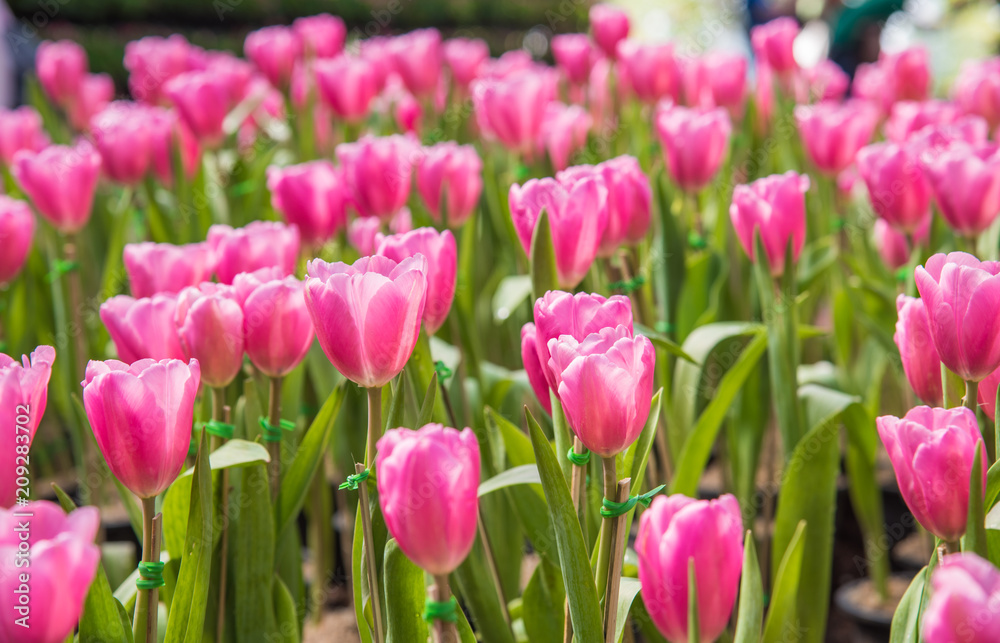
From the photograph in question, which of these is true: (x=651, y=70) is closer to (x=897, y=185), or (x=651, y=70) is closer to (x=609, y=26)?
(x=609, y=26)

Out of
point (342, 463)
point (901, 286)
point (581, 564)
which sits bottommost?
point (342, 463)

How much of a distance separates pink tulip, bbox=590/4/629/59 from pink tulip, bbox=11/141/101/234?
4.69 feet

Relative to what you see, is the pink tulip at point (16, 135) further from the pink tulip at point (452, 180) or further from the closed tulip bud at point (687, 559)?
the closed tulip bud at point (687, 559)

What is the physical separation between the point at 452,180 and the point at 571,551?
84cm

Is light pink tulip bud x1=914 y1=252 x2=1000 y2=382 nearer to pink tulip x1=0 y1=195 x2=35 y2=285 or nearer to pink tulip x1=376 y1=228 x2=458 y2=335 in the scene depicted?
pink tulip x1=376 y1=228 x2=458 y2=335

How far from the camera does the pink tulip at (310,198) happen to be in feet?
4.47

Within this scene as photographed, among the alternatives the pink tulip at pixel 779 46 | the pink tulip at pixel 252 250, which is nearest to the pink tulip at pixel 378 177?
the pink tulip at pixel 252 250

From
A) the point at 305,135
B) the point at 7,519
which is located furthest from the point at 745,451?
the point at 305,135

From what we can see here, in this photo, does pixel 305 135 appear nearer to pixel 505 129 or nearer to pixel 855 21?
pixel 505 129

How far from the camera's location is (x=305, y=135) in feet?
7.07

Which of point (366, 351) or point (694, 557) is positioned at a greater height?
point (366, 351)

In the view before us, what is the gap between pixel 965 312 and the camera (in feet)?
2.27

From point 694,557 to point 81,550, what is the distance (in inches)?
14.3

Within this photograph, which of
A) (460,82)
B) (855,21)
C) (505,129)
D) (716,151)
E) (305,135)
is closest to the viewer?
(716,151)
